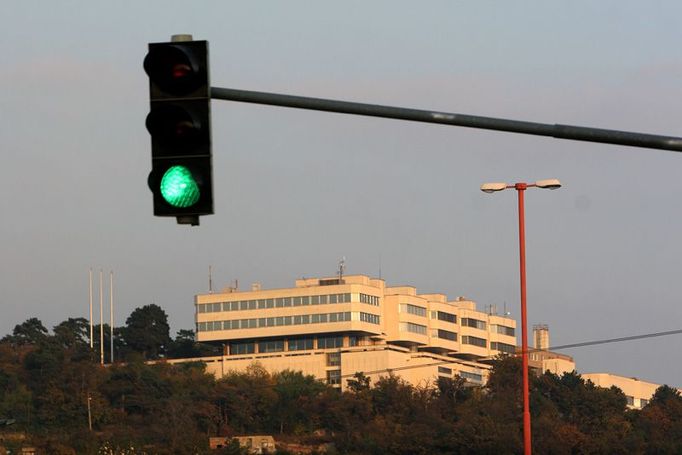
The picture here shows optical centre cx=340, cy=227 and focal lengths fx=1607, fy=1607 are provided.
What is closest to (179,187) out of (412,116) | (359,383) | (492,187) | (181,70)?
(181,70)

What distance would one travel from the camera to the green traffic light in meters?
16.2

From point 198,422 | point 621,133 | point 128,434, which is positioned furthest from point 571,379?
point 621,133

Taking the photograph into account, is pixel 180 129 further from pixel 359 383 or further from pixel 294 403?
pixel 359 383

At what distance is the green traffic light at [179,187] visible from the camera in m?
16.2

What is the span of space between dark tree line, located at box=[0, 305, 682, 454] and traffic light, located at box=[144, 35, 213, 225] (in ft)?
423

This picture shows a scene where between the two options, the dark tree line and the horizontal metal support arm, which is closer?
the horizontal metal support arm

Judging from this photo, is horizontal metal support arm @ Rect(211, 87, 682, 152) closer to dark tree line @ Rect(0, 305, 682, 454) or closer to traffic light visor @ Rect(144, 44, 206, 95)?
traffic light visor @ Rect(144, 44, 206, 95)

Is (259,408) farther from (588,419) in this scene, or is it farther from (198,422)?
(588,419)

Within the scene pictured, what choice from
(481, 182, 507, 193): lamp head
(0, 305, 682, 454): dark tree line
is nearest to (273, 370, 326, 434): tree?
(0, 305, 682, 454): dark tree line

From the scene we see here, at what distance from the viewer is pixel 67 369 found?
627ft

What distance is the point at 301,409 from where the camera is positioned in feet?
588

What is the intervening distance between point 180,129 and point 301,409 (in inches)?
6475

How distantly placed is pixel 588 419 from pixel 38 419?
A: 60.4 meters

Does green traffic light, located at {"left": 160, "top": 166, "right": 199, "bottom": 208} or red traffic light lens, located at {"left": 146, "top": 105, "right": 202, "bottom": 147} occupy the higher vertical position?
red traffic light lens, located at {"left": 146, "top": 105, "right": 202, "bottom": 147}
